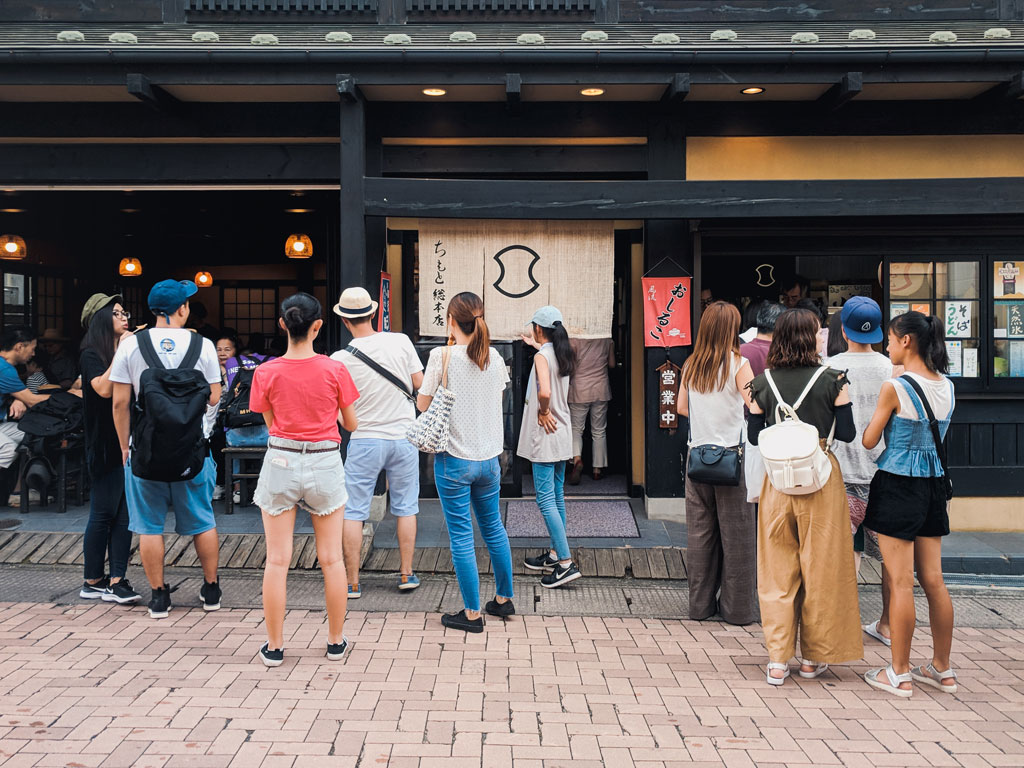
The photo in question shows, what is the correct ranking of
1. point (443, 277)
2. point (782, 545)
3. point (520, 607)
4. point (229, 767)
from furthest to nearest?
point (443, 277)
point (520, 607)
point (782, 545)
point (229, 767)

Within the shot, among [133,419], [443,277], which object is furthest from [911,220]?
[133,419]

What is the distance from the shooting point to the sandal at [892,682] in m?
4.33

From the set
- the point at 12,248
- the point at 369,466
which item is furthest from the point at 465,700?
→ the point at 12,248

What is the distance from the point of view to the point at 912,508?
4316mm

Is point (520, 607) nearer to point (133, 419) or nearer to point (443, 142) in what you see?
point (133, 419)

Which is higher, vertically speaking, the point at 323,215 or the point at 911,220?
the point at 323,215

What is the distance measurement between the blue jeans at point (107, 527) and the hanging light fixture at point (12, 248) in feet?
21.7

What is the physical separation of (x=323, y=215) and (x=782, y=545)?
31.6ft

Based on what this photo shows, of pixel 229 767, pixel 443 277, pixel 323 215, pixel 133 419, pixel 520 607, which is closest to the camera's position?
pixel 229 767

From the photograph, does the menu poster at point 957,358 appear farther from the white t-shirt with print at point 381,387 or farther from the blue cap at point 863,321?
the white t-shirt with print at point 381,387

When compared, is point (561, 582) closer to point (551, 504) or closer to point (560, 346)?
point (551, 504)

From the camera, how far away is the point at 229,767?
3521 mm

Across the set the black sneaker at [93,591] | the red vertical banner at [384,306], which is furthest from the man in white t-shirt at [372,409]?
the red vertical banner at [384,306]

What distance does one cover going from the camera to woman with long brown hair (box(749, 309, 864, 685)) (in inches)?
175
